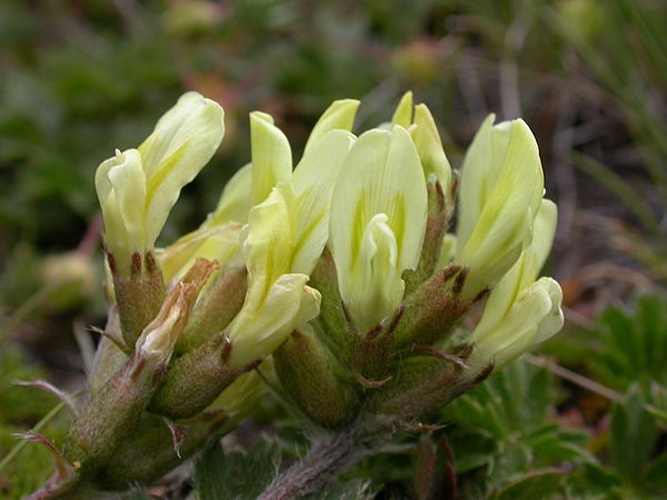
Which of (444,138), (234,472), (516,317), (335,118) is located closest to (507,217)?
(516,317)

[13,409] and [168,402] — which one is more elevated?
[168,402]

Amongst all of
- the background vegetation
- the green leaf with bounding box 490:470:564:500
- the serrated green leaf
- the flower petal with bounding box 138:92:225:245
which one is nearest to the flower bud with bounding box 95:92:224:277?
the flower petal with bounding box 138:92:225:245

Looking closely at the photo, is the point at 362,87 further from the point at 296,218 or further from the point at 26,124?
the point at 296,218

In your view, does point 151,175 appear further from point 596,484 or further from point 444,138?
point 444,138

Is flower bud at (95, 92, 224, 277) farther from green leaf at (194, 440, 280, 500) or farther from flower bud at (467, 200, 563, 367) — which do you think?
flower bud at (467, 200, 563, 367)

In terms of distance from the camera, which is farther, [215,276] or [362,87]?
[362,87]

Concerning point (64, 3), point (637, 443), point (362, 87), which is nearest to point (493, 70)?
point (362, 87)
